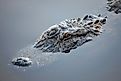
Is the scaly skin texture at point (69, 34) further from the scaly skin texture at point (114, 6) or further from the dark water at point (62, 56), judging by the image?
the scaly skin texture at point (114, 6)

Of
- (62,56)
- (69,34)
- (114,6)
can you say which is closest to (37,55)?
(62,56)

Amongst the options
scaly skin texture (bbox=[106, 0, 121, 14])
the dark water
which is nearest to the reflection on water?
the dark water

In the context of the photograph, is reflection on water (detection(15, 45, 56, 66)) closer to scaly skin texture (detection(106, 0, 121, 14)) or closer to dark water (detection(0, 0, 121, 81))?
dark water (detection(0, 0, 121, 81))

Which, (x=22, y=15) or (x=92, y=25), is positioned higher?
(x=22, y=15)

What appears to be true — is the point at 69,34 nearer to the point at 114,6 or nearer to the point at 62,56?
the point at 62,56

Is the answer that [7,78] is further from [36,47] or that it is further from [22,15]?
[22,15]

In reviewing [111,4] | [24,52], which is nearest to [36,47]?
[24,52]
